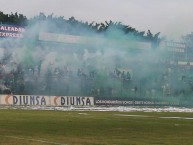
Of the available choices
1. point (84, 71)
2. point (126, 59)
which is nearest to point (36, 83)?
point (84, 71)

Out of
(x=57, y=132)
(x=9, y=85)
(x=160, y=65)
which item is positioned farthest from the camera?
(x=160, y=65)

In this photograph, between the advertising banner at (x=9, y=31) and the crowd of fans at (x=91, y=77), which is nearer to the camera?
the advertising banner at (x=9, y=31)

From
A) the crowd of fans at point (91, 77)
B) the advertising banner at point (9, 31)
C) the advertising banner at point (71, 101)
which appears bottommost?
A: the advertising banner at point (71, 101)

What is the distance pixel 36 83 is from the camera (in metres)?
63.4

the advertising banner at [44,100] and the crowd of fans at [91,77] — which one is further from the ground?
the crowd of fans at [91,77]

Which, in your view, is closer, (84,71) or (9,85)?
(9,85)

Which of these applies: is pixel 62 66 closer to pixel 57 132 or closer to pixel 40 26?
pixel 40 26

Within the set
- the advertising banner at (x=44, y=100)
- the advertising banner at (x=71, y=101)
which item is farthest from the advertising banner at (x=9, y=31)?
the advertising banner at (x=71, y=101)

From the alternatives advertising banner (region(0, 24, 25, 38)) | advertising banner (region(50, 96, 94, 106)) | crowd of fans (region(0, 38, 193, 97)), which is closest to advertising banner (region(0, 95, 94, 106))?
advertising banner (region(50, 96, 94, 106))

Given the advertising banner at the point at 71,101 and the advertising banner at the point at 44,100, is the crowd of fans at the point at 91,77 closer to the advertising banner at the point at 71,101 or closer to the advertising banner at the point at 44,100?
the advertising banner at the point at 71,101

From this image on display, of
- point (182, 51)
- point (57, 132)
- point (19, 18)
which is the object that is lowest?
point (57, 132)

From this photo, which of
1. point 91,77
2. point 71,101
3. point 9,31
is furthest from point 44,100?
point 91,77

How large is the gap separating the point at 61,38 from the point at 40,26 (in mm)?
3505

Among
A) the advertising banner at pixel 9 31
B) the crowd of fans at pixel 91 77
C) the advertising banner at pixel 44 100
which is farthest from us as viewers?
the crowd of fans at pixel 91 77
